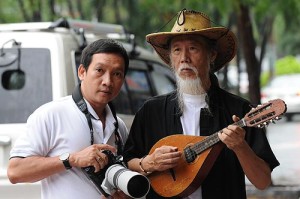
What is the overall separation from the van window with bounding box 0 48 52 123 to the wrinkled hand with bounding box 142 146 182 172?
5.32 ft

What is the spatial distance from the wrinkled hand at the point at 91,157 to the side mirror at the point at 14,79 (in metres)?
1.88

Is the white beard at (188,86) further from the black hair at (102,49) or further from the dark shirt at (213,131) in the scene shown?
the black hair at (102,49)

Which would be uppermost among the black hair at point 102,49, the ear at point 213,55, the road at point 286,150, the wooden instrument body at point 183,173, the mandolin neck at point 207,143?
the black hair at point 102,49

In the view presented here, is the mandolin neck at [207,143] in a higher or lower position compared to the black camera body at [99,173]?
higher

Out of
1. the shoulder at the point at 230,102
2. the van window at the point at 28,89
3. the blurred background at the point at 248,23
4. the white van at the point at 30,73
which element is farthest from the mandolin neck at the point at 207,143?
the van window at the point at 28,89

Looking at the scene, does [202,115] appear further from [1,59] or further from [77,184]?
[1,59]

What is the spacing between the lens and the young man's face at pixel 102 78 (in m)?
3.27

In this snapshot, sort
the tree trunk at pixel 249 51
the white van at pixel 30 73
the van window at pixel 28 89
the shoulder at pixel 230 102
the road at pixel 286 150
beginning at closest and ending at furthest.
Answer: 1. the shoulder at pixel 230 102
2. the white van at pixel 30 73
3. the van window at pixel 28 89
4. the tree trunk at pixel 249 51
5. the road at pixel 286 150

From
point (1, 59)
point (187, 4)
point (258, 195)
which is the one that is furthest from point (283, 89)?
point (1, 59)

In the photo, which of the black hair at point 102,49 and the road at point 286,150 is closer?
the black hair at point 102,49

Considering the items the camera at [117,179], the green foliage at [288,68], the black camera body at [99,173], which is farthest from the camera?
the green foliage at [288,68]

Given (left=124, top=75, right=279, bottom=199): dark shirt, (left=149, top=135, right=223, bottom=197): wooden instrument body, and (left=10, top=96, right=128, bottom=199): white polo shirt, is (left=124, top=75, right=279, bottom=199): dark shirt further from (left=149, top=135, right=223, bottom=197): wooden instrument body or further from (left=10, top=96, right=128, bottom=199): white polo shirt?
(left=10, top=96, right=128, bottom=199): white polo shirt

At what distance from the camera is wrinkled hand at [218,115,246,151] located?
3014 mm

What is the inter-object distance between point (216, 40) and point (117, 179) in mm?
974
